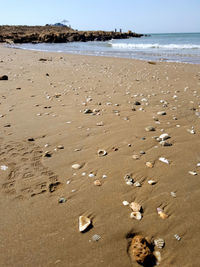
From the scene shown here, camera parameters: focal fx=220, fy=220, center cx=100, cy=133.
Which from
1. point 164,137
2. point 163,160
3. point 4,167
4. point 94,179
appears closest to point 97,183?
point 94,179

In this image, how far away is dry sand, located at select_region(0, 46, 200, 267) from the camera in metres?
2.18

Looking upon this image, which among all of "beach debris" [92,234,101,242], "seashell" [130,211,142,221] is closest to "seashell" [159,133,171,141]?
"seashell" [130,211,142,221]

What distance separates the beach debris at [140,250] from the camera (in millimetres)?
1996

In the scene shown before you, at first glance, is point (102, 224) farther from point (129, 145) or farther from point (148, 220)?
point (129, 145)

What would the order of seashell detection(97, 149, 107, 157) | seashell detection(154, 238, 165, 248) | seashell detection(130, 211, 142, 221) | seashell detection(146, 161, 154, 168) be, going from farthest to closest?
seashell detection(97, 149, 107, 157)
seashell detection(146, 161, 154, 168)
seashell detection(130, 211, 142, 221)
seashell detection(154, 238, 165, 248)

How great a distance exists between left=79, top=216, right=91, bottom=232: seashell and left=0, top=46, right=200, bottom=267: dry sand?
0.20 feet

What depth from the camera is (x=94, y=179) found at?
3172 millimetres

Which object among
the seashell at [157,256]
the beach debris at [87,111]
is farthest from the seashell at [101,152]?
the beach debris at [87,111]

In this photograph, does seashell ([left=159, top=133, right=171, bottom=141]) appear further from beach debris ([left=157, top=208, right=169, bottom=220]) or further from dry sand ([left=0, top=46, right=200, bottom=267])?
beach debris ([left=157, top=208, right=169, bottom=220])

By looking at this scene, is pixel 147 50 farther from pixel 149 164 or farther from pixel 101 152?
pixel 149 164

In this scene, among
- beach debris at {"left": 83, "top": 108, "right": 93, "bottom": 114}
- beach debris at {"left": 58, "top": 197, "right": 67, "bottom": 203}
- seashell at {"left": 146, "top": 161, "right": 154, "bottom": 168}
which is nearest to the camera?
beach debris at {"left": 58, "top": 197, "right": 67, "bottom": 203}

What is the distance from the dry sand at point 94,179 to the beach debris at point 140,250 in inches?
2.7

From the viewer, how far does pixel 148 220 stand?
8.04 feet

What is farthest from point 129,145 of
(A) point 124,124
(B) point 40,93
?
(B) point 40,93
